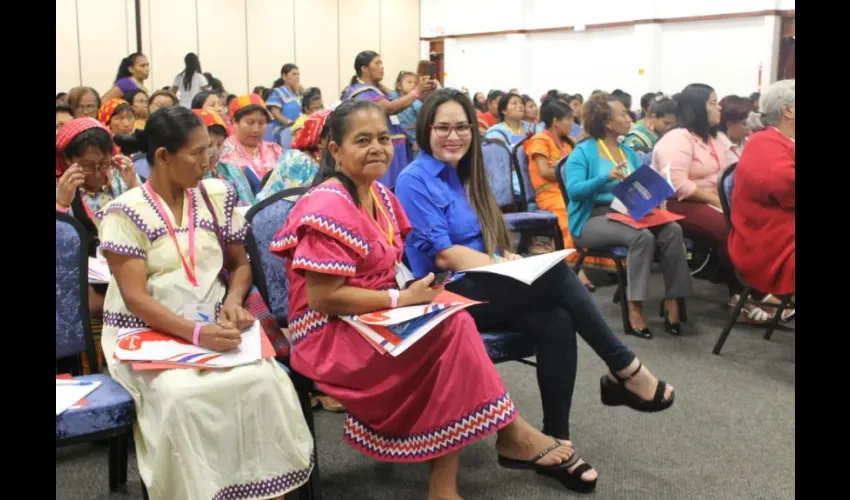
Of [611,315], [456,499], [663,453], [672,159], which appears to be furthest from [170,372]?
[672,159]

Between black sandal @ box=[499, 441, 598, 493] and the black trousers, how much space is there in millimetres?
108

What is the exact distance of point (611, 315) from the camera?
425cm

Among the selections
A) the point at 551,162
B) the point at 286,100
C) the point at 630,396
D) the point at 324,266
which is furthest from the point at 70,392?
the point at 286,100

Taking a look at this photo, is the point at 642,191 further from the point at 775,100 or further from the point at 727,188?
the point at 775,100

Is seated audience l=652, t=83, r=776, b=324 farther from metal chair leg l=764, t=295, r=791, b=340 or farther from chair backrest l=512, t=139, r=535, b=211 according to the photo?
chair backrest l=512, t=139, r=535, b=211

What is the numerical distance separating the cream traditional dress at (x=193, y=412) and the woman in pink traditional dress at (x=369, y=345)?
17 centimetres

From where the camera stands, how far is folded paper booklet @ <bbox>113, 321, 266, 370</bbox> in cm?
177

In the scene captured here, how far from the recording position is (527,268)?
214 cm

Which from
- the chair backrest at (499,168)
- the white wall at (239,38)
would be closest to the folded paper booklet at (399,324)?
the chair backrest at (499,168)

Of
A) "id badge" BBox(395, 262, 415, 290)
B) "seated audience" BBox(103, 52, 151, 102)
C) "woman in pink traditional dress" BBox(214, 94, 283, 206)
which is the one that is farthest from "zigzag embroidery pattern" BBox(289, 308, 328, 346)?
"seated audience" BBox(103, 52, 151, 102)

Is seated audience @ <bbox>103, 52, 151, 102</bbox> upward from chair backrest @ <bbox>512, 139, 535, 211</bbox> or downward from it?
upward

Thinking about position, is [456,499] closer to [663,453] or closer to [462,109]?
[663,453]

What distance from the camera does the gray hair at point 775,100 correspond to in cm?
334

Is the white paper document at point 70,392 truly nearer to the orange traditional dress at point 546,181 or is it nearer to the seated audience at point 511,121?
the orange traditional dress at point 546,181
